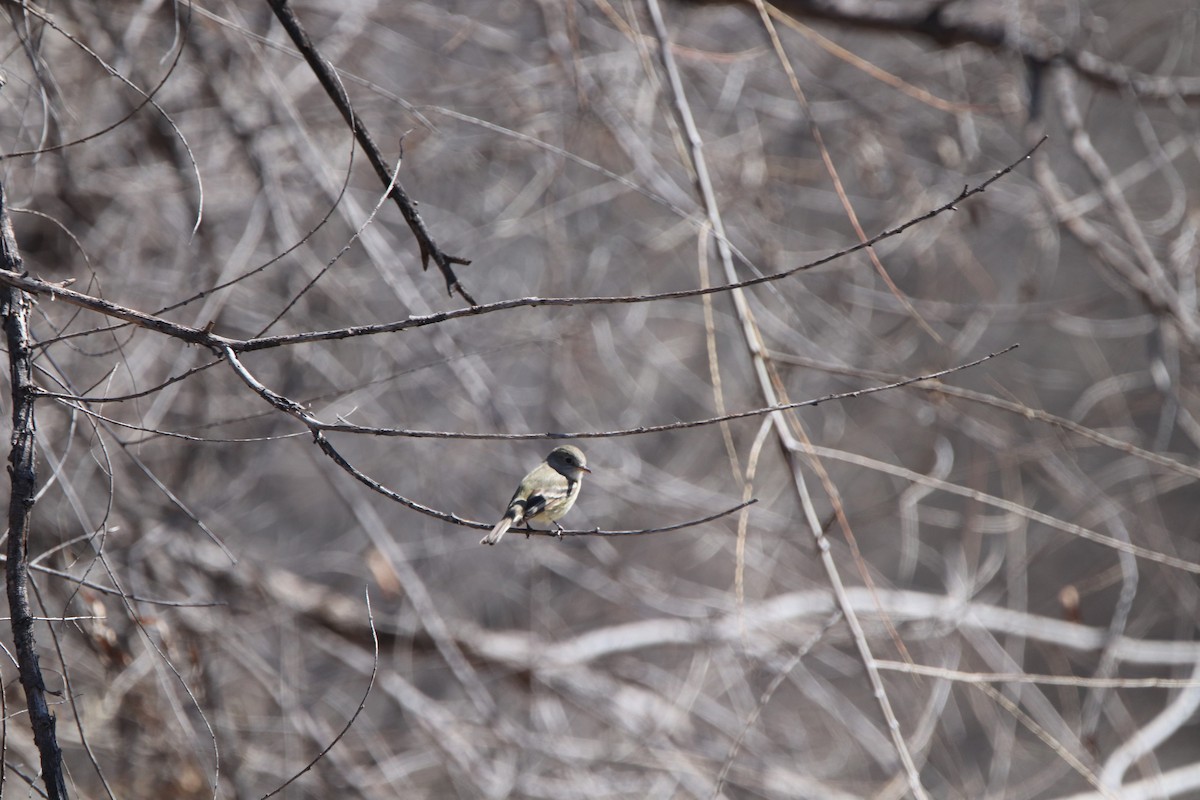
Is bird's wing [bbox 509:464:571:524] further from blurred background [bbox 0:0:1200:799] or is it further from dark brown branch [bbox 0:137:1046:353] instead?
dark brown branch [bbox 0:137:1046:353]

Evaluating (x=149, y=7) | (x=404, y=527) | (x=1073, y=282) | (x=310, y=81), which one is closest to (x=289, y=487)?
(x=404, y=527)

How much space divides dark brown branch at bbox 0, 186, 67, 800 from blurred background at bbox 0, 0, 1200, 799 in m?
1.04

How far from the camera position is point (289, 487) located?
774 cm

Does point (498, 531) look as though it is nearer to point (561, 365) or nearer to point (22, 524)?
point (22, 524)

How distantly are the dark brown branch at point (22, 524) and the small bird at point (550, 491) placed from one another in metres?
1.26

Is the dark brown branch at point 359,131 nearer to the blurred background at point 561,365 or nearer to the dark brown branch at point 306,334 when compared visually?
the dark brown branch at point 306,334

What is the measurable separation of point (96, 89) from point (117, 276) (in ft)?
3.29

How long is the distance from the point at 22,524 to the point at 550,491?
5.42 ft

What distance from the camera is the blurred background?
3.96 m

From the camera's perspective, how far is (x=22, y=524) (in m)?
1.90

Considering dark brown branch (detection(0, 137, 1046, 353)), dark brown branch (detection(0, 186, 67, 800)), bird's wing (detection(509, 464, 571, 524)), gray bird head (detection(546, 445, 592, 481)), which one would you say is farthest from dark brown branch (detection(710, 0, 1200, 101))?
dark brown branch (detection(0, 186, 67, 800))

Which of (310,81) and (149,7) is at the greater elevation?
(310,81)

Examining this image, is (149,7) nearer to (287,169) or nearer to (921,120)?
(287,169)

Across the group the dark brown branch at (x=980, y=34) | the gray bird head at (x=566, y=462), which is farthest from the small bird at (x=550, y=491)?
the dark brown branch at (x=980, y=34)
